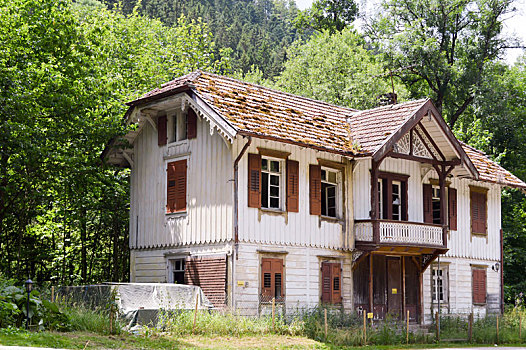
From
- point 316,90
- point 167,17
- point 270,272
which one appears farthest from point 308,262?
point 167,17

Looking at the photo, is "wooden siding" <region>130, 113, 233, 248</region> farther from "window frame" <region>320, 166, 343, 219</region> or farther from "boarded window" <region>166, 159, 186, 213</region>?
"window frame" <region>320, 166, 343, 219</region>

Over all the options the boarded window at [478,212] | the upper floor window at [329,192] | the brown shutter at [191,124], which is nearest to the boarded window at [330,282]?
the upper floor window at [329,192]

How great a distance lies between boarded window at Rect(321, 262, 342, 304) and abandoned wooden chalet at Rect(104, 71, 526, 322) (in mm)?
52

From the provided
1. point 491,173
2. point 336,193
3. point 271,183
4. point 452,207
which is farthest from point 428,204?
point 271,183

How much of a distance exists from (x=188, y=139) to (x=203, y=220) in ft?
10.3

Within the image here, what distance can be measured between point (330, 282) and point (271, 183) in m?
4.46

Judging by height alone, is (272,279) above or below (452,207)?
below

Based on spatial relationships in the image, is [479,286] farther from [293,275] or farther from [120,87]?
[120,87]

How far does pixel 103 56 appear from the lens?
3092 centimetres

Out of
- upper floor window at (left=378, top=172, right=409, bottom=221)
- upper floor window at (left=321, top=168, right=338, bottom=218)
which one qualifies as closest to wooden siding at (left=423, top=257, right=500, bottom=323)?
upper floor window at (left=378, top=172, right=409, bottom=221)

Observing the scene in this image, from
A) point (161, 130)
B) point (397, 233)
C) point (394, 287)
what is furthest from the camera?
point (394, 287)

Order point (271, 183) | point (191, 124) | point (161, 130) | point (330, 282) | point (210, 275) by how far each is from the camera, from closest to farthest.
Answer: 1. point (210, 275)
2. point (271, 183)
3. point (191, 124)
4. point (330, 282)
5. point (161, 130)

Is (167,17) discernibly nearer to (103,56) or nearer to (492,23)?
(492,23)

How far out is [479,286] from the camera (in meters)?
34.1
